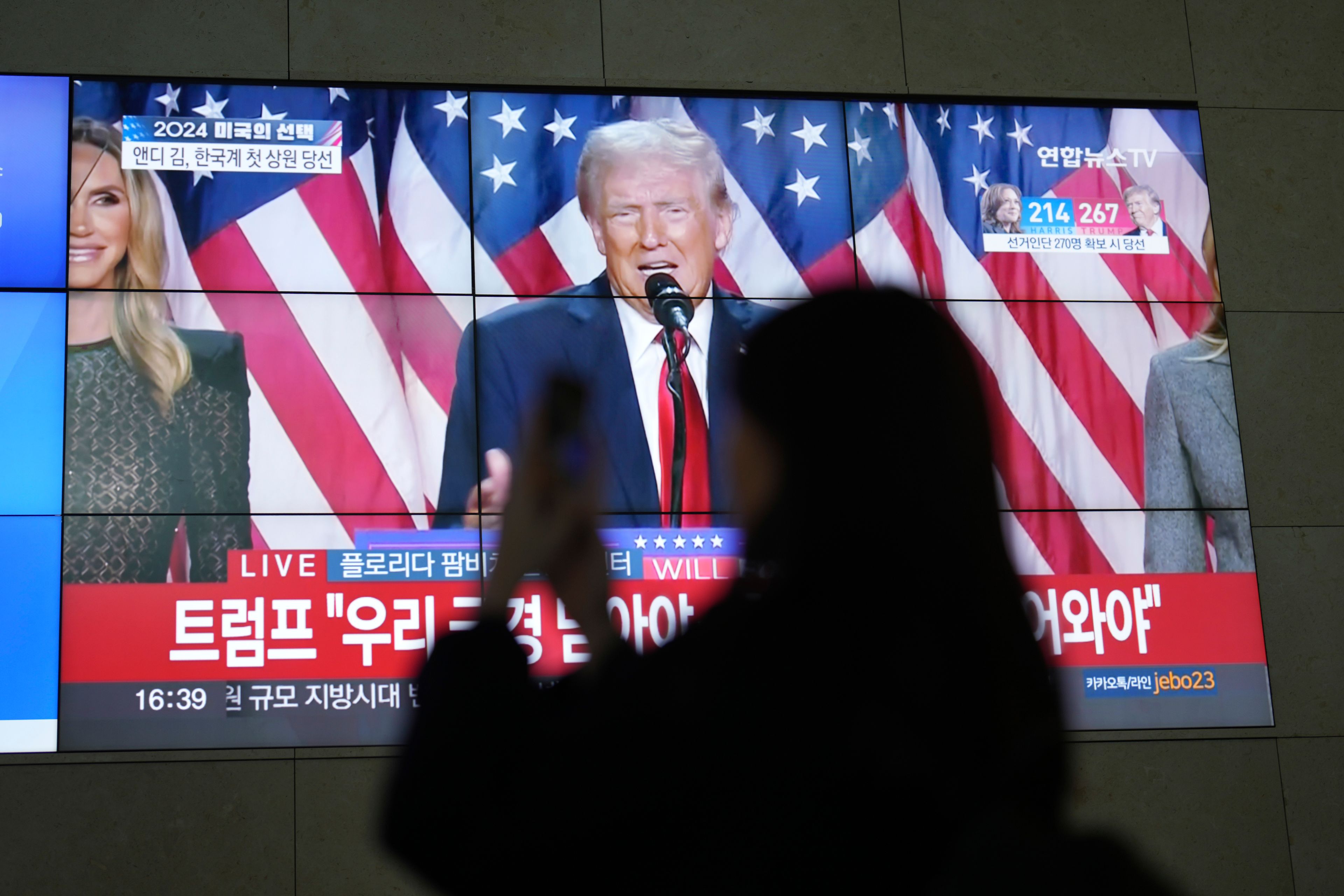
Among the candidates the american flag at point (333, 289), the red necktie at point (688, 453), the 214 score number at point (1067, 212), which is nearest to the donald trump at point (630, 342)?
the red necktie at point (688, 453)

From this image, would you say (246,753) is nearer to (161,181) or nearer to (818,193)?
(161,181)

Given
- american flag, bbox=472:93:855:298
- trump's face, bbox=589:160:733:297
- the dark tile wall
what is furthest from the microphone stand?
the dark tile wall

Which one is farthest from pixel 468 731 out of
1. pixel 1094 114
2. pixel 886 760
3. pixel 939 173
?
pixel 1094 114

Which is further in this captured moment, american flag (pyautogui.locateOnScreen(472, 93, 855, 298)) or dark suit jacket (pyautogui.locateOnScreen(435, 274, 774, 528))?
american flag (pyautogui.locateOnScreen(472, 93, 855, 298))

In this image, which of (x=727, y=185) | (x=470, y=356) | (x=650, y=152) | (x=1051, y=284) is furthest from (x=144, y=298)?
(x=1051, y=284)

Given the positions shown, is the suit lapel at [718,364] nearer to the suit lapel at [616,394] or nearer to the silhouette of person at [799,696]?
the suit lapel at [616,394]

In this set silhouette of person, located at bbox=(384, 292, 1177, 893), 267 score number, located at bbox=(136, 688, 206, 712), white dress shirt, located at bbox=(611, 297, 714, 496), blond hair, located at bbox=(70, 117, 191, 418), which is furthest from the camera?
white dress shirt, located at bbox=(611, 297, 714, 496)

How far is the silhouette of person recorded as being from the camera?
3.25 feet

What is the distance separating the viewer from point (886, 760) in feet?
3.25

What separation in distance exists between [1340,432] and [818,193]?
2.95 meters

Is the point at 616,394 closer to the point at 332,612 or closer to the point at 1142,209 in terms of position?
the point at 332,612

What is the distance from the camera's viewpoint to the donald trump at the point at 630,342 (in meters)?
6.61

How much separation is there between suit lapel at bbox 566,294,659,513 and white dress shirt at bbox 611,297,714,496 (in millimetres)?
23

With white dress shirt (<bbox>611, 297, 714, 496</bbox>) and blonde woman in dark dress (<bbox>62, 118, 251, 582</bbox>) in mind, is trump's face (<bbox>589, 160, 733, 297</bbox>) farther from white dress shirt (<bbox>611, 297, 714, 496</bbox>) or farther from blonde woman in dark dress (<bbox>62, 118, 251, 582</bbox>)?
blonde woman in dark dress (<bbox>62, 118, 251, 582</bbox>)
